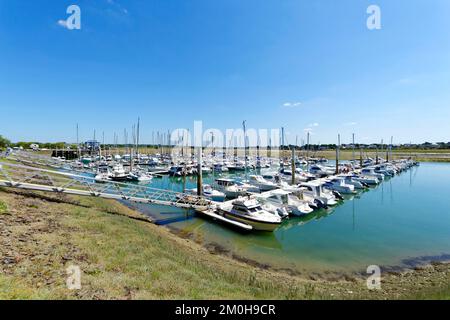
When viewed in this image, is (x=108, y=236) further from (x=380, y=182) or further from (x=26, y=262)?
(x=380, y=182)

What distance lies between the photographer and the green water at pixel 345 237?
14156 millimetres

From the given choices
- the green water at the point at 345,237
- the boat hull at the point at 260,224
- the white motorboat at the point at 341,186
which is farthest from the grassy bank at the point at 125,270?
the white motorboat at the point at 341,186

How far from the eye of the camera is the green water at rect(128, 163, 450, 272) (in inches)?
→ 557

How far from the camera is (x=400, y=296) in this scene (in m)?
9.53

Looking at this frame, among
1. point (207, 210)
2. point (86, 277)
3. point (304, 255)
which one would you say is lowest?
point (304, 255)

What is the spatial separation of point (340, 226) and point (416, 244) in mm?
5644

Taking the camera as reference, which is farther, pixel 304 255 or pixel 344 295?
pixel 304 255

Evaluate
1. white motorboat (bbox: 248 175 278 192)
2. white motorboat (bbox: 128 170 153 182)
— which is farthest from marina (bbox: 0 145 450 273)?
white motorboat (bbox: 128 170 153 182)

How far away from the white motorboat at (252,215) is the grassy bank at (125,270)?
5.60m

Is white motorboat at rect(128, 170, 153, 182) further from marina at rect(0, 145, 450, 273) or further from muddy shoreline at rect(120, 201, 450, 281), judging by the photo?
muddy shoreline at rect(120, 201, 450, 281)

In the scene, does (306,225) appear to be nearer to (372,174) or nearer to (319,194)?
(319,194)

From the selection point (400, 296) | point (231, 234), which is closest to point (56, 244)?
point (231, 234)

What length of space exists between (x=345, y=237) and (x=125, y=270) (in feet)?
58.3

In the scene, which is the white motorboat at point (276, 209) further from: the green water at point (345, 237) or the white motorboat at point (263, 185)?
the white motorboat at point (263, 185)
